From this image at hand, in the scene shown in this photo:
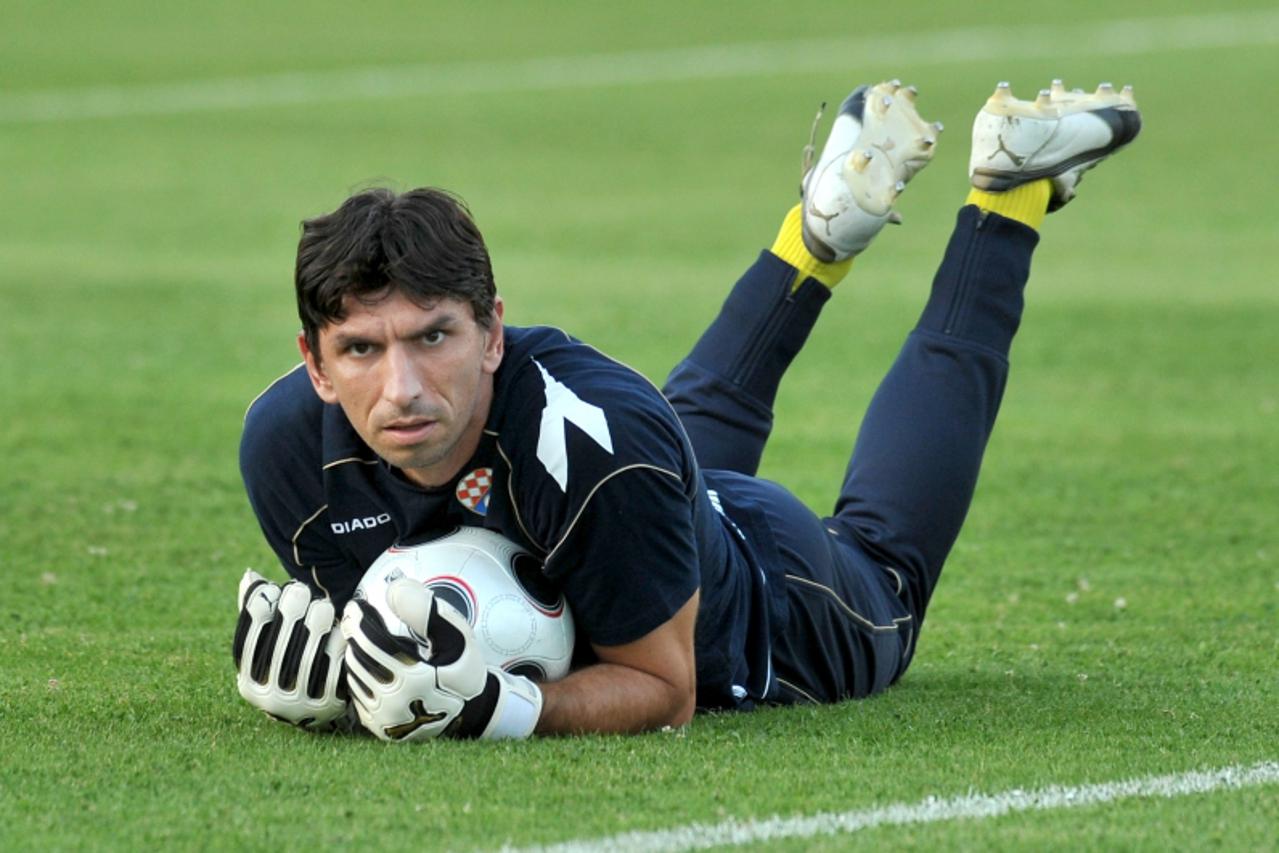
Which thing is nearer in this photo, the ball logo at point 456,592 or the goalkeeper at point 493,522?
the goalkeeper at point 493,522

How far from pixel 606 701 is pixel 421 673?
1.64 ft

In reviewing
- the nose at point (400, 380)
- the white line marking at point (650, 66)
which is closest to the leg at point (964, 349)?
the nose at point (400, 380)

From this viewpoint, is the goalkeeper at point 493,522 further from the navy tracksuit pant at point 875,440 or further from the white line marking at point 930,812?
the white line marking at point 930,812

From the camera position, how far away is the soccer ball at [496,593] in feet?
16.3

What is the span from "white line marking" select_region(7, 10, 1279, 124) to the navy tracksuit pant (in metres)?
20.9

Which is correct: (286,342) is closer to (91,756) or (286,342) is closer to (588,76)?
(91,756)

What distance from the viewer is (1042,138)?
6.60 metres

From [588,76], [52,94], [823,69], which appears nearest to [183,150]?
[52,94]

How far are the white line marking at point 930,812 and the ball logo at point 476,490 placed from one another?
1.17 meters

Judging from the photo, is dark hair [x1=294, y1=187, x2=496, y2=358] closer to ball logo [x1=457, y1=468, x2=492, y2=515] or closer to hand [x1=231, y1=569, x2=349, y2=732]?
ball logo [x1=457, y1=468, x2=492, y2=515]

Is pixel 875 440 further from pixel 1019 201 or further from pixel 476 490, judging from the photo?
pixel 476 490

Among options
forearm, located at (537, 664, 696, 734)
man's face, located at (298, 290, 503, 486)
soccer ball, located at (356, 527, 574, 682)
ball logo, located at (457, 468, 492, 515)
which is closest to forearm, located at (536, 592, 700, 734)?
forearm, located at (537, 664, 696, 734)

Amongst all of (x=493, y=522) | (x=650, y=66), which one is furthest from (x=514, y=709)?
(x=650, y=66)

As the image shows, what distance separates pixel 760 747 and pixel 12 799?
1727 millimetres
